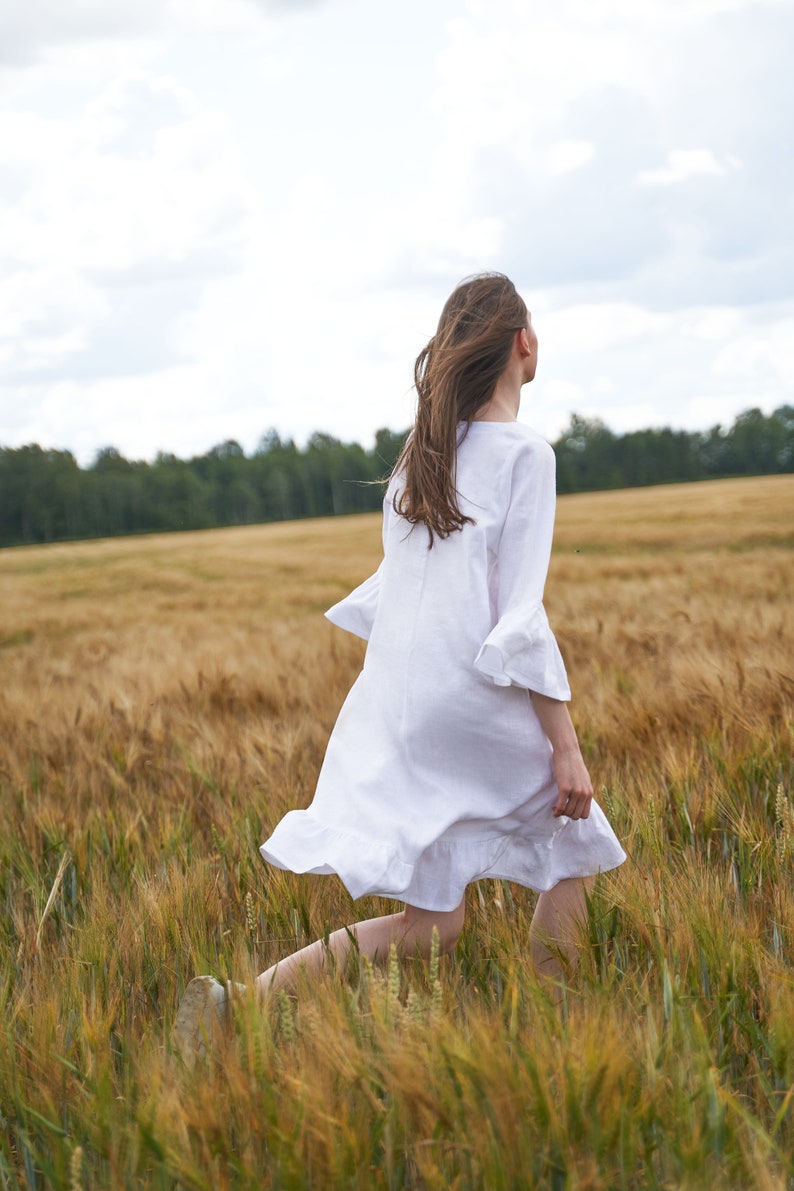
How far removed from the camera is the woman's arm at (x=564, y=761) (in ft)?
5.05

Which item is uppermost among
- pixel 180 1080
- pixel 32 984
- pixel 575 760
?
pixel 575 760

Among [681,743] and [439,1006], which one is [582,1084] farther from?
[681,743]

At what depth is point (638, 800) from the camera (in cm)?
228

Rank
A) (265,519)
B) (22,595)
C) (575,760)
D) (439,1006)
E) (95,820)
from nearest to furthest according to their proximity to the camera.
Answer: (439,1006) < (575,760) < (95,820) < (22,595) < (265,519)

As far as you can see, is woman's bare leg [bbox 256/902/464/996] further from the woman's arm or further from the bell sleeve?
the bell sleeve

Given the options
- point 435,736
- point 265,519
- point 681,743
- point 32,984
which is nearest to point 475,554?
point 435,736

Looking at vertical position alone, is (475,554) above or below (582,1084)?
above

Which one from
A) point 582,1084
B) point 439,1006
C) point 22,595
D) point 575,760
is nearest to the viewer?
point 582,1084

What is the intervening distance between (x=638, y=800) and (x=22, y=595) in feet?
37.0

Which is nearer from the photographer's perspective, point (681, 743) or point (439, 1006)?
point (439, 1006)

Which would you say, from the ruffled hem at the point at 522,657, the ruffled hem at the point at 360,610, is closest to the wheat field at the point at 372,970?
the ruffled hem at the point at 522,657

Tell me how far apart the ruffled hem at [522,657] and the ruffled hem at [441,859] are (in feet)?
0.89

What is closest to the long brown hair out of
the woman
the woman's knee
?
the woman

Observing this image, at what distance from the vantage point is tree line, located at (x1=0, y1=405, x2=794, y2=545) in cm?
5675
